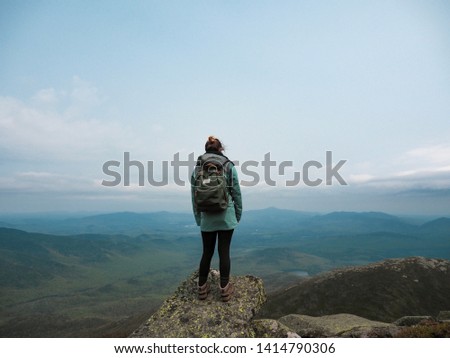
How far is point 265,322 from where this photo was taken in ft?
32.0

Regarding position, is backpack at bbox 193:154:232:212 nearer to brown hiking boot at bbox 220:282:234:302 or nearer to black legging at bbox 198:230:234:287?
black legging at bbox 198:230:234:287

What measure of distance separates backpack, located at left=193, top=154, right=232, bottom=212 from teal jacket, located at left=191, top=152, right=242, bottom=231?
8.4 inches

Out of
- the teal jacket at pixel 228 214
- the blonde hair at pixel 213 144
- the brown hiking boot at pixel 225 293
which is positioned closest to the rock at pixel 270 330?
the brown hiking boot at pixel 225 293

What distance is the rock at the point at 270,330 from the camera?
30.5 ft

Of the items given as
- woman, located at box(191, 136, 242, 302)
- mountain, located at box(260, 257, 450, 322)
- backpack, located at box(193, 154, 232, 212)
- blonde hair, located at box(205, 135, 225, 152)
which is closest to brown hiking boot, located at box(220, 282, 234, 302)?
woman, located at box(191, 136, 242, 302)

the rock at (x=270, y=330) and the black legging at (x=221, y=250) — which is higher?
the black legging at (x=221, y=250)

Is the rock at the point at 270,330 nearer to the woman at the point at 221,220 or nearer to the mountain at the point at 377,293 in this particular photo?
the woman at the point at 221,220

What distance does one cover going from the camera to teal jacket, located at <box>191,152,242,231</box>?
928cm

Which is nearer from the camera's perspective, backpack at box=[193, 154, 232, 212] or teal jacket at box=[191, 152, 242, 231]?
backpack at box=[193, 154, 232, 212]

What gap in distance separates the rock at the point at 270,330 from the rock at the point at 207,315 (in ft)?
0.95

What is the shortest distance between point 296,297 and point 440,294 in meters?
31.6

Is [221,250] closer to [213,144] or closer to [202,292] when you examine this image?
[202,292]

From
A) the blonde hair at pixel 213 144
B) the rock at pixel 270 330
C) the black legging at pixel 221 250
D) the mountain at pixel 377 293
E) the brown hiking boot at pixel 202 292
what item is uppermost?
the blonde hair at pixel 213 144
